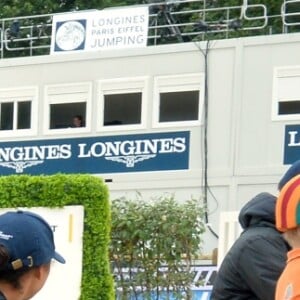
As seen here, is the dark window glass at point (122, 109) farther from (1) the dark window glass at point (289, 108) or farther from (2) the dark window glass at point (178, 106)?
(1) the dark window glass at point (289, 108)

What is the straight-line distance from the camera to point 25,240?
3574mm

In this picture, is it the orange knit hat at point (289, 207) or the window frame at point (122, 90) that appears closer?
the orange knit hat at point (289, 207)

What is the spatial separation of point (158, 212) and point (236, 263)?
7464 millimetres

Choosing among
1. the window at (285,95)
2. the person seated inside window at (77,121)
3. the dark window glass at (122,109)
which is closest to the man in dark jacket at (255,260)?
the window at (285,95)

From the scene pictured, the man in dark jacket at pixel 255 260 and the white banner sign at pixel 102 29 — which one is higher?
the white banner sign at pixel 102 29

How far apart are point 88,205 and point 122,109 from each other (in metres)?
12.4

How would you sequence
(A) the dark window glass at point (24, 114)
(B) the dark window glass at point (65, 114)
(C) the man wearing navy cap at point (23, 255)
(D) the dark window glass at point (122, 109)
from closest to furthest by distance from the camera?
(C) the man wearing navy cap at point (23, 255)
(D) the dark window glass at point (122, 109)
(B) the dark window glass at point (65, 114)
(A) the dark window glass at point (24, 114)

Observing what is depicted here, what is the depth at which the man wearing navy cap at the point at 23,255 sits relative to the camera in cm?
349

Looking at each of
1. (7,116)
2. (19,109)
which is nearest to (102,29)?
(19,109)

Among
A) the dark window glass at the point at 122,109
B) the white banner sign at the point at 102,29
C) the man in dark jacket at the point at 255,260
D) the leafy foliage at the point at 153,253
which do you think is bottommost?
the leafy foliage at the point at 153,253

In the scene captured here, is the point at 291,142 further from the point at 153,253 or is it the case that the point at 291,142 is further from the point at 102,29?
the point at 153,253

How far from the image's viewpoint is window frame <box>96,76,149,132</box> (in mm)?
22484

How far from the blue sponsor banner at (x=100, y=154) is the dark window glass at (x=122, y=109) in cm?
44

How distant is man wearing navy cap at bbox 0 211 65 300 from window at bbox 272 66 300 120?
57.5 ft
